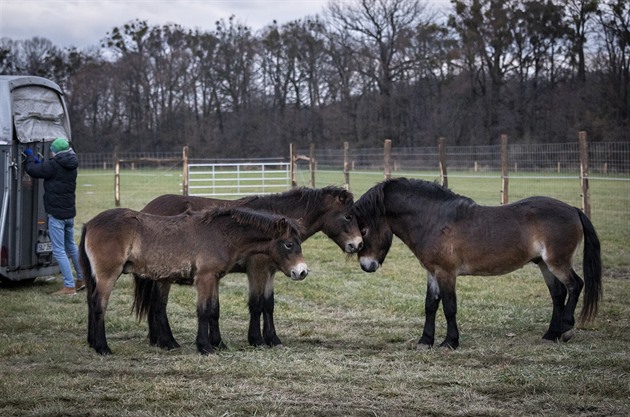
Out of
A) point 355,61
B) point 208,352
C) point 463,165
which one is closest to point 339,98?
point 355,61

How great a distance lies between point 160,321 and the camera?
270 inches

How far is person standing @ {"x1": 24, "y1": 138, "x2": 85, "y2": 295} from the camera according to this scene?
937cm

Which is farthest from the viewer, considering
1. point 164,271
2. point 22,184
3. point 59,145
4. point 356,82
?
point 356,82

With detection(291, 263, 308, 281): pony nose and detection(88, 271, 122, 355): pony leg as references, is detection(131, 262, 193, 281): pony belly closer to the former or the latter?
detection(88, 271, 122, 355): pony leg

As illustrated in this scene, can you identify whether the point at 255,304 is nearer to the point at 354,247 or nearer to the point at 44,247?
the point at 354,247

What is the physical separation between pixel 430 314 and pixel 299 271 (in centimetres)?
134

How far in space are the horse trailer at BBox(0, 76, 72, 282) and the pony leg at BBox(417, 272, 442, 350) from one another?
6.01 meters

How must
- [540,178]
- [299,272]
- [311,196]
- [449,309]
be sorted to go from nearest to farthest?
[299,272] → [449,309] → [311,196] → [540,178]

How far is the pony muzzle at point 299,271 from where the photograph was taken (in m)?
6.57

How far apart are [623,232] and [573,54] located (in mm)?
26701

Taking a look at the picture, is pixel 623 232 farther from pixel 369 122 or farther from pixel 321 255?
pixel 369 122

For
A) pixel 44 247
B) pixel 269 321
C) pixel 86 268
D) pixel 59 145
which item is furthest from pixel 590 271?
pixel 44 247

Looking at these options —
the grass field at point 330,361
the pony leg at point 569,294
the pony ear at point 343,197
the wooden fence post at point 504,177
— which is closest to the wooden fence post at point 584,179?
the wooden fence post at point 504,177

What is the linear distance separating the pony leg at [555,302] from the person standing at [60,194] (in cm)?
592
